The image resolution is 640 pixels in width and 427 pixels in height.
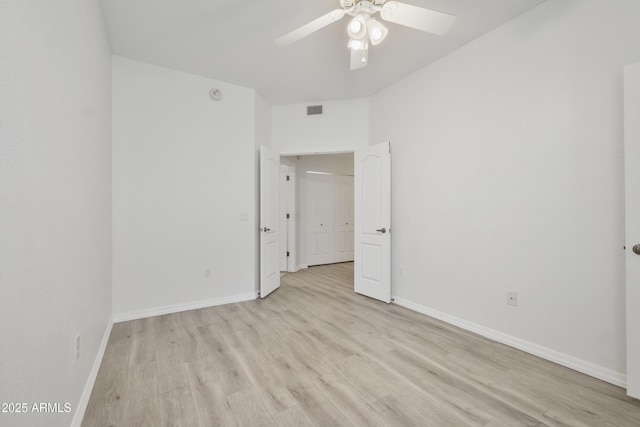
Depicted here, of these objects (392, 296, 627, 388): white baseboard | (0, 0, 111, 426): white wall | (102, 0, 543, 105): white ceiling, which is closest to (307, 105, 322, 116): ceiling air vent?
(102, 0, 543, 105): white ceiling

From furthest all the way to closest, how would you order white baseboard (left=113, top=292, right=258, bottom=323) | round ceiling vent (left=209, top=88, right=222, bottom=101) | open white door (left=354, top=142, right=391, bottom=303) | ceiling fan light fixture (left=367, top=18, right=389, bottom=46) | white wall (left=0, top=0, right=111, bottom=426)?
open white door (left=354, top=142, right=391, bottom=303) < round ceiling vent (left=209, top=88, right=222, bottom=101) < white baseboard (left=113, top=292, right=258, bottom=323) < ceiling fan light fixture (left=367, top=18, right=389, bottom=46) < white wall (left=0, top=0, right=111, bottom=426)

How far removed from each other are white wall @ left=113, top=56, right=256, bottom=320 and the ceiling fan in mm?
1798

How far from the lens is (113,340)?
2.52 metres

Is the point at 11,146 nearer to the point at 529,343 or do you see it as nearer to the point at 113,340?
the point at 113,340

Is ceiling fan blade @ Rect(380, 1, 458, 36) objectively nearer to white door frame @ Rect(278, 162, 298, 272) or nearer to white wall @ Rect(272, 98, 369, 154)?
white wall @ Rect(272, 98, 369, 154)

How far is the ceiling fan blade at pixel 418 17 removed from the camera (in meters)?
1.77

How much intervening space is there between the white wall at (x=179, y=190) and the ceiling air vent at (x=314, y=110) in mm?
885

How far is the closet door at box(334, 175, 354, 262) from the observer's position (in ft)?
21.5

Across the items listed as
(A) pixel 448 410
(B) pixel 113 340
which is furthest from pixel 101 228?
(A) pixel 448 410

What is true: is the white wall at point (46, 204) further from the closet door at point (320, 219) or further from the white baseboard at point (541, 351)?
the closet door at point (320, 219)

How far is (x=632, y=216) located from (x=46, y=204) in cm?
308

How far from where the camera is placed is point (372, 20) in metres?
2.10

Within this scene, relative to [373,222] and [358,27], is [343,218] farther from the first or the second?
[358,27]

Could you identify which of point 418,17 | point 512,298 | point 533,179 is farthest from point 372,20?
point 512,298
